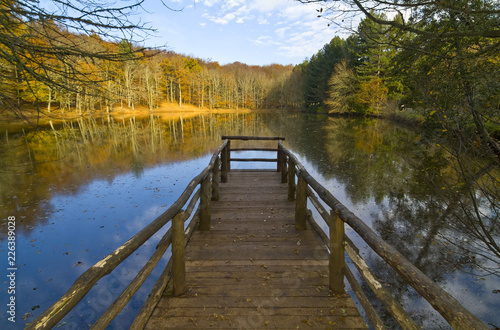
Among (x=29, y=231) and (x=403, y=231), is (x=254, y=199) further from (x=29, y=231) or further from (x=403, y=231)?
(x=29, y=231)

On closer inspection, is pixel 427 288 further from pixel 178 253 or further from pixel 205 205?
pixel 205 205

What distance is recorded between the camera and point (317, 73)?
5412 centimetres

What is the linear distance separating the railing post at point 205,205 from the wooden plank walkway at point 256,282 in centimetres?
15

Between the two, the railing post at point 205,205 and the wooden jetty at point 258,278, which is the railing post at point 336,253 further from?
the railing post at point 205,205

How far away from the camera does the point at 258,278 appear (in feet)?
10.2

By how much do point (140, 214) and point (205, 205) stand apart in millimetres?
3988

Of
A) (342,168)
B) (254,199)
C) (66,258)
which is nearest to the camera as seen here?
(66,258)

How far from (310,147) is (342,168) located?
528 cm

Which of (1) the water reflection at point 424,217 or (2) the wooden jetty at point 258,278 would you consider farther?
(1) the water reflection at point 424,217

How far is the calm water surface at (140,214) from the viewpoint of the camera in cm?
421

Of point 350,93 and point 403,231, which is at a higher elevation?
point 350,93

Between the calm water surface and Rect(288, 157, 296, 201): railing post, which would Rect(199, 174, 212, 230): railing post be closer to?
the calm water surface

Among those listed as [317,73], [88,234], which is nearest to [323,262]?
[88,234]

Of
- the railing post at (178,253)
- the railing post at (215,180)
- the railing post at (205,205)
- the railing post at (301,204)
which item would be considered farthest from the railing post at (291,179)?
the railing post at (178,253)
